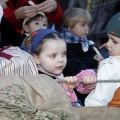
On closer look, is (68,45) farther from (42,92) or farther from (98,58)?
(42,92)

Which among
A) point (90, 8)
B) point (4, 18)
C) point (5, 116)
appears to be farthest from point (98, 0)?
point (5, 116)

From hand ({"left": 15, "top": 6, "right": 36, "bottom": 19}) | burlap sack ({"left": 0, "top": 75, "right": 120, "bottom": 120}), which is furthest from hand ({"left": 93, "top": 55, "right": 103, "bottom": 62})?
burlap sack ({"left": 0, "top": 75, "right": 120, "bottom": 120})

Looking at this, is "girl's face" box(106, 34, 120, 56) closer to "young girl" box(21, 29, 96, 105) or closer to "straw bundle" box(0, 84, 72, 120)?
"young girl" box(21, 29, 96, 105)

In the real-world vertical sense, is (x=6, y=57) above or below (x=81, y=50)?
above

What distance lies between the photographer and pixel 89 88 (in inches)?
134

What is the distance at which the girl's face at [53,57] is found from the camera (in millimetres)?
3406

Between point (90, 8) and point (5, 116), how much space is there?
2.83 metres

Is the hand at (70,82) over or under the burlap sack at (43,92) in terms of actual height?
under

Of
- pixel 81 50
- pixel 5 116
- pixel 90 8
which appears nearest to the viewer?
pixel 5 116

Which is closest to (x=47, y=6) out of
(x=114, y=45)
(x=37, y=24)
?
(x=37, y=24)

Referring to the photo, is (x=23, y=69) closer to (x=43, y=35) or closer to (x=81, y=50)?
(x=43, y=35)

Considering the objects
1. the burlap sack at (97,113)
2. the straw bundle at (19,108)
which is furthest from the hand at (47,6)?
the straw bundle at (19,108)

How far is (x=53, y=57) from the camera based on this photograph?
3.41m

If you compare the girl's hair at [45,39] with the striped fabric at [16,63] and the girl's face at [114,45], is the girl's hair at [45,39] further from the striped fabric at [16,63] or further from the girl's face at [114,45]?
the girl's face at [114,45]
